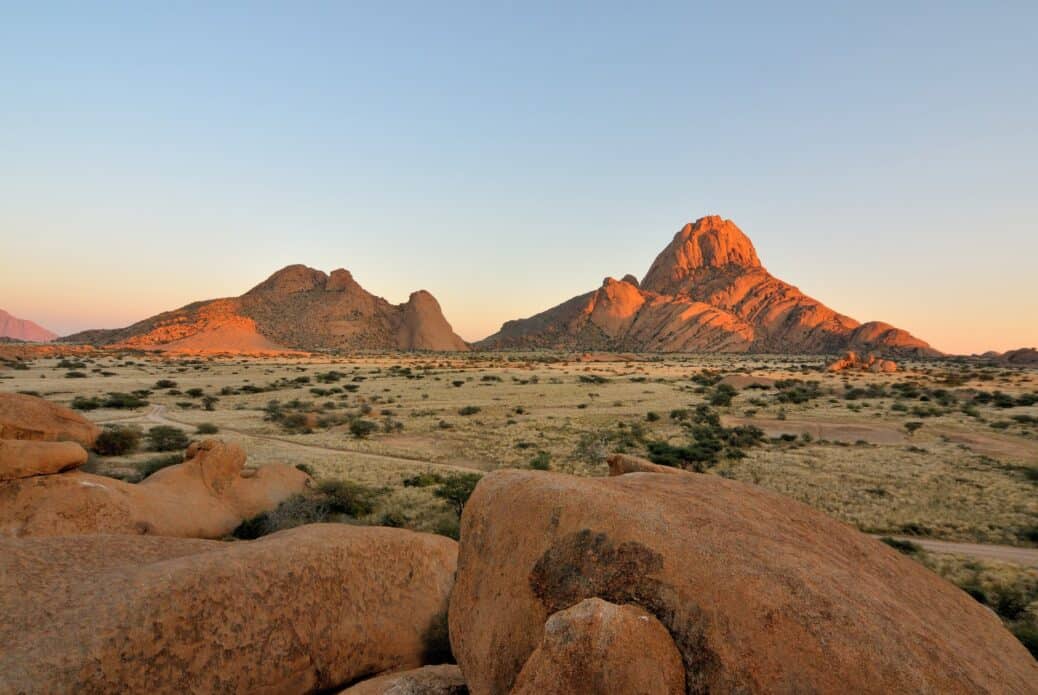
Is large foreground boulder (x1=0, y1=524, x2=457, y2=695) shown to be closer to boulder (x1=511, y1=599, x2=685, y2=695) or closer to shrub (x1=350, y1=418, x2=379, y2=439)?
boulder (x1=511, y1=599, x2=685, y2=695)

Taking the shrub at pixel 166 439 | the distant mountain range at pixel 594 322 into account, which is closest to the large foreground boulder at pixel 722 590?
the shrub at pixel 166 439

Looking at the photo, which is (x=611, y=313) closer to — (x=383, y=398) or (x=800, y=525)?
(x=383, y=398)

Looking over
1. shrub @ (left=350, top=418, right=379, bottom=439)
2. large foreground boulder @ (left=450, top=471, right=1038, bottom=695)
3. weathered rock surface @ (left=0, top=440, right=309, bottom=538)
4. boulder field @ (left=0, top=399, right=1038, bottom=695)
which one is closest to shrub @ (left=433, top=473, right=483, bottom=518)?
weathered rock surface @ (left=0, top=440, right=309, bottom=538)

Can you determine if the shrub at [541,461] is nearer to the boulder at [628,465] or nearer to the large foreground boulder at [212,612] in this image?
the boulder at [628,465]

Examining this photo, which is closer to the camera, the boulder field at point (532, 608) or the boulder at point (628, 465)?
the boulder field at point (532, 608)

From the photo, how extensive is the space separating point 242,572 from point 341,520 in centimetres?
854

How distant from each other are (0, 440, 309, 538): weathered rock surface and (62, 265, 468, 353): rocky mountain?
115815 mm

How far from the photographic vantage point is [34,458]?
1105 centimetres

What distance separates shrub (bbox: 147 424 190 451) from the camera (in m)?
21.6

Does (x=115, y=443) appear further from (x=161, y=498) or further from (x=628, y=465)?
(x=628, y=465)

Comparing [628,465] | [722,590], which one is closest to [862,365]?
[628,465]

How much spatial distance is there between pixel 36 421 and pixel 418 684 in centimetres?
1641

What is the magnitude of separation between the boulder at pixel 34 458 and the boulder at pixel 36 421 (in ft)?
9.43

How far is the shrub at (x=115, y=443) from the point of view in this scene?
62.6 ft
